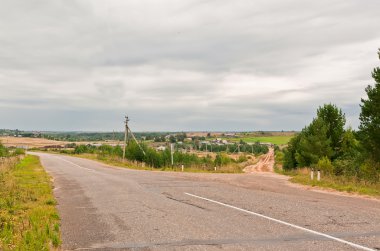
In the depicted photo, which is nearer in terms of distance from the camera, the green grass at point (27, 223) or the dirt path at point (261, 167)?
the green grass at point (27, 223)

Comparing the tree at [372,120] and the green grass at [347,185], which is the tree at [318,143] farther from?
the green grass at [347,185]

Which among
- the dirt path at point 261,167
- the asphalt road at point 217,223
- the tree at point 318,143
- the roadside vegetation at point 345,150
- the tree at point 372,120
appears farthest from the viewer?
the dirt path at point 261,167

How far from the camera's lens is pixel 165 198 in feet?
44.5

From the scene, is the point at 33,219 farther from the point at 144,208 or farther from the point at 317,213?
the point at 317,213

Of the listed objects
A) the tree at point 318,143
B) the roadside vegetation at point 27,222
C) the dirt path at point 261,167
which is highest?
the tree at point 318,143

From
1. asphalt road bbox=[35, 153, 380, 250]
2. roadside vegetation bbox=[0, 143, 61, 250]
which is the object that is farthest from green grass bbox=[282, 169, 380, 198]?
roadside vegetation bbox=[0, 143, 61, 250]

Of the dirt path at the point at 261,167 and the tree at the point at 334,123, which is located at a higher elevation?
the tree at the point at 334,123

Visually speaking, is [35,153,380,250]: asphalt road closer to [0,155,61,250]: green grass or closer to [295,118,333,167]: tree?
[0,155,61,250]: green grass

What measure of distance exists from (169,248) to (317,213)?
5010mm

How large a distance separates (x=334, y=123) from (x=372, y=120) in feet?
52.1

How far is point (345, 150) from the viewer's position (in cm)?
4219

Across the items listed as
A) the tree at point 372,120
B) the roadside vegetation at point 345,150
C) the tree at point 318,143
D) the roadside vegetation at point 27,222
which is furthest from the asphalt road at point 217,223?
the tree at point 318,143

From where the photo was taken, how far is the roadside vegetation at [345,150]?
1880 centimetres

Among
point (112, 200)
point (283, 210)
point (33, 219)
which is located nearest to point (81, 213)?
point (33, 219)
